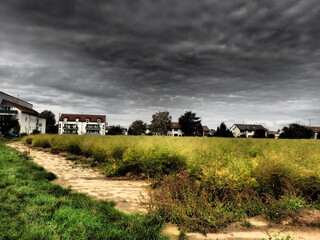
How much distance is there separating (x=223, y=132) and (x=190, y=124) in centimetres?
2101

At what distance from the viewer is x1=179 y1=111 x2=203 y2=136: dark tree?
71.7m

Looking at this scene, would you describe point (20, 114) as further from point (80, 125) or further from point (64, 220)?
point (64, 220)

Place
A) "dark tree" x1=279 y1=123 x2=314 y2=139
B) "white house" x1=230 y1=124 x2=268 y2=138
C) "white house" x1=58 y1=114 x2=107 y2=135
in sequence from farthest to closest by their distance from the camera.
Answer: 1. "white house" x1=230 y1=124 x2=268 y2=138
2. "white house" x1=58 y1=114 x2=107 y2=135
3. "dark tree" x1=279 y1=123 x2=314 y2=139

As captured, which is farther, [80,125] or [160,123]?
[80,125]

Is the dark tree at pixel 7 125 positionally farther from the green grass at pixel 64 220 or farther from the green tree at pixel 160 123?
the green grass at pixel 64 220

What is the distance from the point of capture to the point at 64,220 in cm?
376

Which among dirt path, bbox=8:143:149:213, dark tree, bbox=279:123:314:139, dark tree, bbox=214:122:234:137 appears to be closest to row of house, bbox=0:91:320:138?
dark tree, bbox=279:123:314:139

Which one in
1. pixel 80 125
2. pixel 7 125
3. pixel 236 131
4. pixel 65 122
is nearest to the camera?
pixel 7 125

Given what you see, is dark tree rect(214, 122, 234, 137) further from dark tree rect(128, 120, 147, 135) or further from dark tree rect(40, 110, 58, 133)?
dark tree rect(40, 110, 58, 133)

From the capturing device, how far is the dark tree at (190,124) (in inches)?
2822

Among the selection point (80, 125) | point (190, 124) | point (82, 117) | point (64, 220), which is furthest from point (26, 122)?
point (64, 220)

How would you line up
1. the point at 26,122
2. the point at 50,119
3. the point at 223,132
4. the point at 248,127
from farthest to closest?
1. the point at 248,127
2. the point at 50,119
3. the point at 26,122
4. the point at 223,132

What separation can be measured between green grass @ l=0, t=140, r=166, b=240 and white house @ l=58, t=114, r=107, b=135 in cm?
7349

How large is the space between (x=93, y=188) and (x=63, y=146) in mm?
12315
